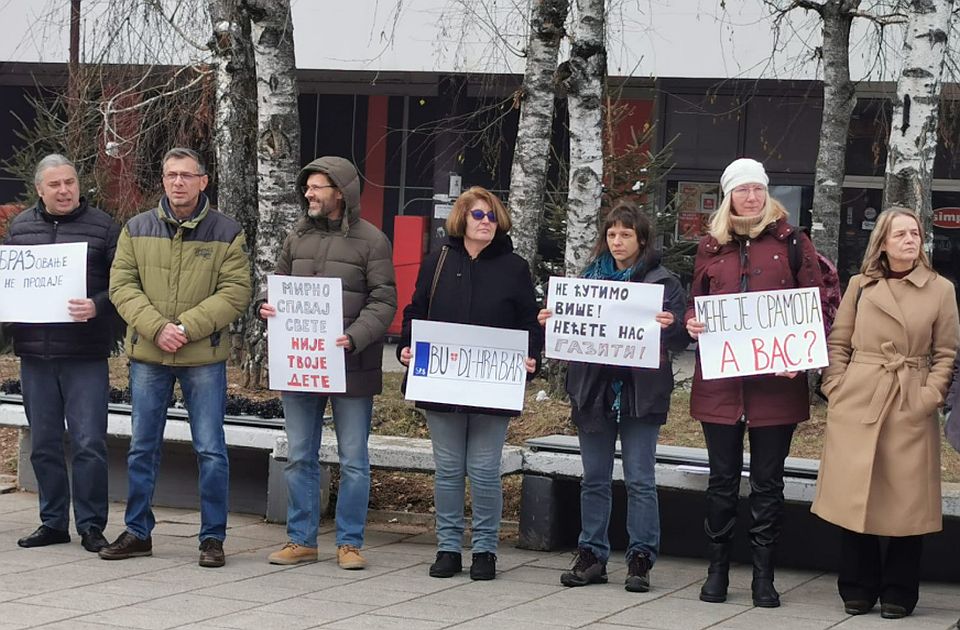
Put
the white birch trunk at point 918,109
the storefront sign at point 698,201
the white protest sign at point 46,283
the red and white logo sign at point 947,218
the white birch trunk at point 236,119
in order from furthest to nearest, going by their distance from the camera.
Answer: the storefront sign at point 698,201, the red and white logo sign at point 947,218, the white birch trunk at point 236,119, the white birch trunk at point 918,109, the white protest sign at point 46,283

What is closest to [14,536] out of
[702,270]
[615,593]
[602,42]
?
[615,593]

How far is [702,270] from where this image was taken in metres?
6.94

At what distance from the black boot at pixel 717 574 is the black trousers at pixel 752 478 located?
0.05 metres

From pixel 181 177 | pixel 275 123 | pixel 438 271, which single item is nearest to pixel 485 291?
pixel 438 271

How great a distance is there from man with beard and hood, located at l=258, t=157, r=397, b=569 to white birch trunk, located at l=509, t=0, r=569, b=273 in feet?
13.2

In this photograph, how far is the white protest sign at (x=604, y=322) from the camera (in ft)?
22.7

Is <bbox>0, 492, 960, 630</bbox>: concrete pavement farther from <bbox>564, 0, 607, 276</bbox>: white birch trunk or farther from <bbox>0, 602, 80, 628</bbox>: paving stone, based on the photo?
<bbox>564, 0, 607, 276</bbox>: white birch trunk

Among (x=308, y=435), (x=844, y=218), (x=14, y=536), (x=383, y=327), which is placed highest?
(x=844, y=218)

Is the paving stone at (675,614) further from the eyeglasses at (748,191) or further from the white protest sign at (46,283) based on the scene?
the white protest sign at (46,283)

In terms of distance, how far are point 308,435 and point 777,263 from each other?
251cm

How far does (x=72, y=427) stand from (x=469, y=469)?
218cm

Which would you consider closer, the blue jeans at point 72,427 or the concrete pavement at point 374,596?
the concrete pavement at point 374,596

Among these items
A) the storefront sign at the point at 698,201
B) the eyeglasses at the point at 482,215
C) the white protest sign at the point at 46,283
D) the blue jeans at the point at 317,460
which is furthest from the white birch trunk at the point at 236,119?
the storefront sign at the point at 698,201

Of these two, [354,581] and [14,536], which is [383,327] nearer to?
[354,581]
